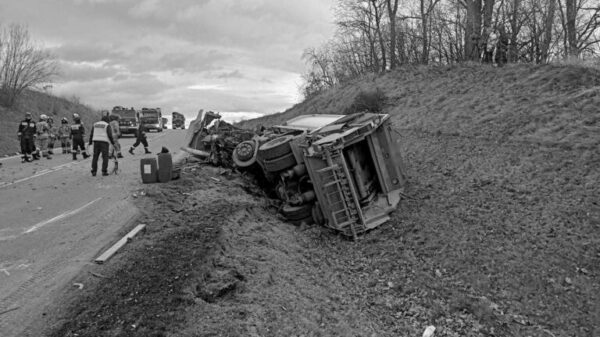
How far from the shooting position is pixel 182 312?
3844 mm

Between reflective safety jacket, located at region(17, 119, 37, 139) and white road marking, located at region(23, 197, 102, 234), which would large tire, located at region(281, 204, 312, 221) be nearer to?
white road marking, located at region(23, 197, 102, 234)

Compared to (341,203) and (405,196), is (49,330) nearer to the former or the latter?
(341,203)

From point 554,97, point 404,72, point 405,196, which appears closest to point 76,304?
point 405,196

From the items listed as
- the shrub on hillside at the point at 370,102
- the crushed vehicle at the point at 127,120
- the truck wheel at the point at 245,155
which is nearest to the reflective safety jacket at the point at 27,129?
the truck wheel at the point at 245,155

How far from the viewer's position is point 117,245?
535 centimetres

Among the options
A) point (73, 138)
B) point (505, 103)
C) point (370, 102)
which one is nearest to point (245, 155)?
point (505, 103)

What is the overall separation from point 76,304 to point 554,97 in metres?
9.75

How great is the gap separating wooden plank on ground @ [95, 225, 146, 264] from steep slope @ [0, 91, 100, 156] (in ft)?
50.4

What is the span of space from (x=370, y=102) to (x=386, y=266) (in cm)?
1013

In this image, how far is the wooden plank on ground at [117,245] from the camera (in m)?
4.94

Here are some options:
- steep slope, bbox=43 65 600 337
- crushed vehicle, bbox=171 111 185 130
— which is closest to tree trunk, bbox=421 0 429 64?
steep slope, bbox=43 65 600 337

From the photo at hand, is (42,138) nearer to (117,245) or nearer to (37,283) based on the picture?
Answer: (117,245)

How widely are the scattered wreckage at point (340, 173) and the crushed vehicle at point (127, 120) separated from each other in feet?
65.2

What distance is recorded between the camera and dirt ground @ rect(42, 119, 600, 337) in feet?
13.3
